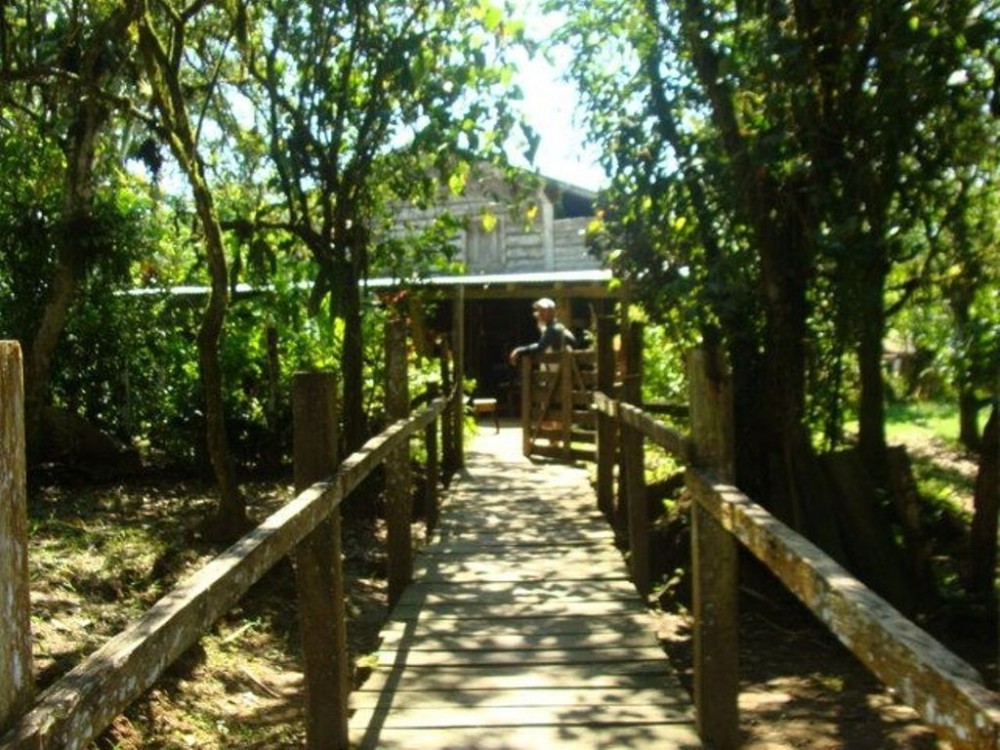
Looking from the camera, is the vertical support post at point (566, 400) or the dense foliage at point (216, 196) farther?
the vertical support post at point (566, 400)

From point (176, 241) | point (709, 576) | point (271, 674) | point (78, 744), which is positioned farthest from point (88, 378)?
point (78, 744)

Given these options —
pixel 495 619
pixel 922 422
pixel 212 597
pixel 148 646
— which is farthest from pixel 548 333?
pixel 148 646

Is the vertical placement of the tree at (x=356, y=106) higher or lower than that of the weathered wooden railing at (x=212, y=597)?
higher

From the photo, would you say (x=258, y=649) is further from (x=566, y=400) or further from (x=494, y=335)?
(x=494, y=335)

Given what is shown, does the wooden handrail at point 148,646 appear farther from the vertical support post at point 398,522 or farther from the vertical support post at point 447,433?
A: the vertical support post at point 447,433

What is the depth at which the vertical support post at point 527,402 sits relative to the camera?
539 inches

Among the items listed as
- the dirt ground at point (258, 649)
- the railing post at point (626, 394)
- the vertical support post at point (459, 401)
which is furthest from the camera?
the vertical support post at point (459, 401)

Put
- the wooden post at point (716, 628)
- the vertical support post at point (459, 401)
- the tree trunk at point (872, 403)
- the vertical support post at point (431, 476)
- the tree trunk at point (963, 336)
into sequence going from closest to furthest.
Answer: the wooden post at point (716, 628) → the tree trunk at point (963, 336) → the tree trunk at point (872, 403) → the vertical support post at point (431, 476) → the vertical support post at point (459, 401)

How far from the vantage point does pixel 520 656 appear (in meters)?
5.24

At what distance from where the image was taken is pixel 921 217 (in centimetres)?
755

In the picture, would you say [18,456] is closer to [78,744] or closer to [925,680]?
[78,744]

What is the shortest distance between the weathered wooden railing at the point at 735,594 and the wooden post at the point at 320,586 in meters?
1.28

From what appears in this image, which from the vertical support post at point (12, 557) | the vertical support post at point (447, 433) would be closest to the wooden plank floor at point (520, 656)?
the vertical support post at point (12, 557)

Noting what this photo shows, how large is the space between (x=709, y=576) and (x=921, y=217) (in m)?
4.32
